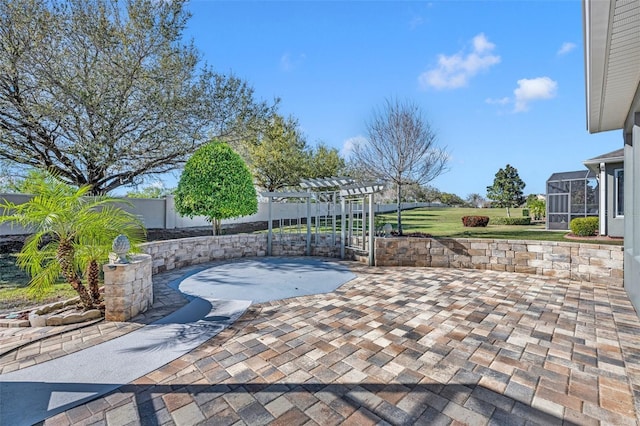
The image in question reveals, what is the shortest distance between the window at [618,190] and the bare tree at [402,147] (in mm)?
6112

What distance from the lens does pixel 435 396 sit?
2.42 metres

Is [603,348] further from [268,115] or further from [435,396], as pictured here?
[268,115]

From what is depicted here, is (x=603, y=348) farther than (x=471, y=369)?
Yes

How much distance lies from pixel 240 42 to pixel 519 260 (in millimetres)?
10776

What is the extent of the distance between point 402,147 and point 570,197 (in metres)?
8.91

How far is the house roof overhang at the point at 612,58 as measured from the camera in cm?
255

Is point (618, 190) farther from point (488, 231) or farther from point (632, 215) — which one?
point (632, 215)

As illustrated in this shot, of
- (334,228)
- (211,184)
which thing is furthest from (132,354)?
(334,228)

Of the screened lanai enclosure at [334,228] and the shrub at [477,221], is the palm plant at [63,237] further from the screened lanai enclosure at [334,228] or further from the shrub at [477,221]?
the shrub at [477,221]

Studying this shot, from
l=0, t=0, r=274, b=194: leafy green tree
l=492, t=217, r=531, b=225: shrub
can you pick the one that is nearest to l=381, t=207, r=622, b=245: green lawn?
l=492, t=217, r=531, b=225: shrub

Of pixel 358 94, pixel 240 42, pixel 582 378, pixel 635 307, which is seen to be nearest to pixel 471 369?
pixel 582 378

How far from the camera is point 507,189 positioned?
31719 millimetres

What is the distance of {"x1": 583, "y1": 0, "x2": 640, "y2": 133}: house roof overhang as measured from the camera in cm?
255

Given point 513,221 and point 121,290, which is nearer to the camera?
point 121,290
